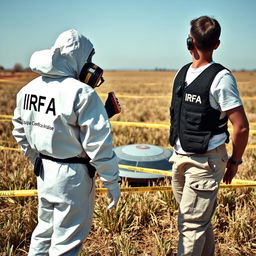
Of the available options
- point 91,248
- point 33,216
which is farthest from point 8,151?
point 91,248

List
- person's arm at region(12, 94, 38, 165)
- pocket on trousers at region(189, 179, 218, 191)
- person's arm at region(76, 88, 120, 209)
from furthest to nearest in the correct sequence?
person's arm at region(12, 94, 38, 165) → pocket on trousers at region(189, 179, 218, 191) → person's arm at region(76, 88, 120, 209)

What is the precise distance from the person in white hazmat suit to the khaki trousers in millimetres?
631

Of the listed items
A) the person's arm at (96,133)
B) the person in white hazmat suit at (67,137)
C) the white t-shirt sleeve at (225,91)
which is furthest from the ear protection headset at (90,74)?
the white t-shirt sleeve at (225,91)

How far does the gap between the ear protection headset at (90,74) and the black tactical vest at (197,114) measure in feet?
2.27

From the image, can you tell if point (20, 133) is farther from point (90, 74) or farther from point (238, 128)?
point (238, 128)

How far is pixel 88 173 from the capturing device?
2295 millimetres

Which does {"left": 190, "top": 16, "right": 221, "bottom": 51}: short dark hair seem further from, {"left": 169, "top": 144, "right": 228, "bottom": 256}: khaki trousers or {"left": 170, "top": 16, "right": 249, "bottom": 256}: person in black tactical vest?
{"left": 169, "top": 144, "right": 228, "bottom": 256}: khaki trousers

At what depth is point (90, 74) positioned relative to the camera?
7.39 ft

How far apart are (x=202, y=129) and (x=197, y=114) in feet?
0.41

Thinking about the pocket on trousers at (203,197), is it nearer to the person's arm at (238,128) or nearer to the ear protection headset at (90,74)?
the person's arm at (238,128)

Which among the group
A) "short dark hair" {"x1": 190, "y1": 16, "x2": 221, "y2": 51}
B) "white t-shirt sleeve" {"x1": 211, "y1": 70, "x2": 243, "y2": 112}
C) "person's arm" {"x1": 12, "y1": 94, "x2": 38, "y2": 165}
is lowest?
"person's arm" {"x1": 12, "y1": 94, "x2": 38, "y2": 165}

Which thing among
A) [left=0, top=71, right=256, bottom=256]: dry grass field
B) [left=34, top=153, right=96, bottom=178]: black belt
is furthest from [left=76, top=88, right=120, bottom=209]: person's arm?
[left=0, top=71, right=256, bottom=256]: dry grass field

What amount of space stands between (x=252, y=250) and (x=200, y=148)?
66.7 inches

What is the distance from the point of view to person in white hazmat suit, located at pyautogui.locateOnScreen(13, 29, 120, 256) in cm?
211
